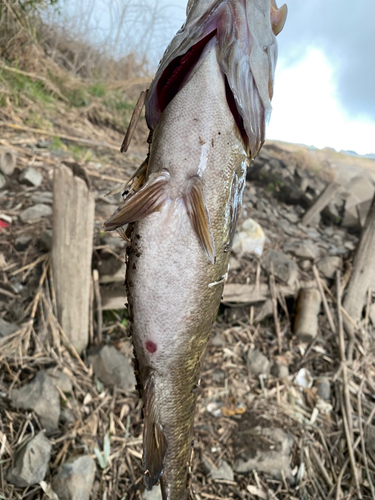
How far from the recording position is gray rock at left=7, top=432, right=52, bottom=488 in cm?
190

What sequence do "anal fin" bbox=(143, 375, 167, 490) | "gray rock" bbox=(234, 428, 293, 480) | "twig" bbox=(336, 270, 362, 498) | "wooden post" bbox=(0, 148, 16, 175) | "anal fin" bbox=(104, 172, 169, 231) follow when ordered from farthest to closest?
"wooden post" bbox=(0, 148, 16, 175), "twig" bbox=(336, 270, 362, 498), "gray rock" bbox=(234, 428, 293, 480), "anal fin" bbox=(143, 375, 167, 490), "anal fin" bbox=(104, 172, 169, 231)

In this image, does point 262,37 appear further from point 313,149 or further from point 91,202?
point 313,149

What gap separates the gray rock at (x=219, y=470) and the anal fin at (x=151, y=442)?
1.73 metres

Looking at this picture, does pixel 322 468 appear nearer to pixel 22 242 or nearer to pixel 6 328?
pixel 6 328

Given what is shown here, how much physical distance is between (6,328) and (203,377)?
5.51 ft

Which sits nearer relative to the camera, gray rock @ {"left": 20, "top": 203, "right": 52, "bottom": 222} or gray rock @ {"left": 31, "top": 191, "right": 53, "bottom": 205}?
gray rock @ {"left": 20, "top": 203, "right": 52, "bottom": 222}

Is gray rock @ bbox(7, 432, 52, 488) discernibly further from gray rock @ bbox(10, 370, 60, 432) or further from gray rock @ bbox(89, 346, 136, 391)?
gray rock @ bbox(89, 346, 136, 391)

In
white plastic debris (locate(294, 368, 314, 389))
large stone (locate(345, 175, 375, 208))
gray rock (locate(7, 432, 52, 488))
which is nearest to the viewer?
gray rock (locate(7, 432, 52, 488))

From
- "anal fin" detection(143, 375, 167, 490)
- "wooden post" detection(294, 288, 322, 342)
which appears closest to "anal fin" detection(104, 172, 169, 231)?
"anal fin" detection(143, 375, 167, 490)

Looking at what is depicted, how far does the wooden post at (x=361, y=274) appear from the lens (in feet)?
12.9

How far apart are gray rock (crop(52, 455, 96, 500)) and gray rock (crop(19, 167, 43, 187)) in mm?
2279

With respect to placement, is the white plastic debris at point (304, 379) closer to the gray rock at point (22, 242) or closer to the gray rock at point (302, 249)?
the gray rock at point (302, 249)

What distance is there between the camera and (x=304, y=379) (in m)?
3.52

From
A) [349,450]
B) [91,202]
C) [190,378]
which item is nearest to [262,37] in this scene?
[190,378]
